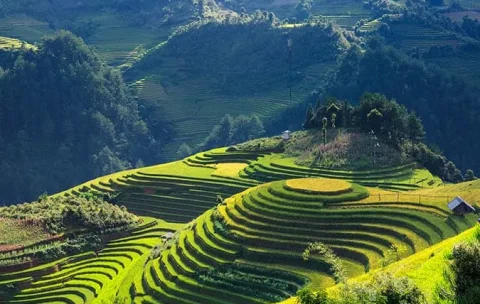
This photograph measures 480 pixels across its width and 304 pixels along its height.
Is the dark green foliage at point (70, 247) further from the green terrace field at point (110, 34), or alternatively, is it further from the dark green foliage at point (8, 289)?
the green terrace field at point (110, 34)

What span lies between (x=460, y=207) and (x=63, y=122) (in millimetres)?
78687

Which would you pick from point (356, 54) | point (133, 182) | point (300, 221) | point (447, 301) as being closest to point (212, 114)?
point (356, 54)

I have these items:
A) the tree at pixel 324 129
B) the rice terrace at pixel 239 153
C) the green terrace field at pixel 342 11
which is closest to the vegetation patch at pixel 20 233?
the rice terrace at pixel 239 153

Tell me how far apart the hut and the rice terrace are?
3.6 inches

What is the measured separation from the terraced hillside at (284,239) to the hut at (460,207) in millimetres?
452

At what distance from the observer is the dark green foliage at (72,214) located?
42.0 metres

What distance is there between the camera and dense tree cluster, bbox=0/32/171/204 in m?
92.4

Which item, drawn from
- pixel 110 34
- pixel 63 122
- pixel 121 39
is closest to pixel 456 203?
pixel 63 122

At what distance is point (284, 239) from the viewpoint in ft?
101

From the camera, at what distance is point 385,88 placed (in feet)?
280

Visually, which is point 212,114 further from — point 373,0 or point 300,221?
point 300,221

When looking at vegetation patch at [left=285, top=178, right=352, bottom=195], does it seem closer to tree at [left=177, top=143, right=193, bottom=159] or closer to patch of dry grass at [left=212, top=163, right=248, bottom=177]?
patch of dry grass at [left=212, top=163, right=248, bottom=177]

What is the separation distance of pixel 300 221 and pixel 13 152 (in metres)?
71.2

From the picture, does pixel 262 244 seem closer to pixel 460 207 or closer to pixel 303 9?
pixel 460 207
